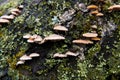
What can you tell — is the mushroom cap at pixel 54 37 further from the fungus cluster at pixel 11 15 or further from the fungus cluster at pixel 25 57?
the fungus cluster at pixel 11 15

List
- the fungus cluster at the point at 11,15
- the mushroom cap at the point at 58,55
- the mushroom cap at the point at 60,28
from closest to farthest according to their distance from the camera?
the mushroom cap at the point at 58,55 → the mushroom cap at the point at 60,28 → the fungus cluster at the point at 11,15

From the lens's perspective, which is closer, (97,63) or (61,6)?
(97,63)

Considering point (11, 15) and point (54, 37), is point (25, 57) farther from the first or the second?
point (11, 15)

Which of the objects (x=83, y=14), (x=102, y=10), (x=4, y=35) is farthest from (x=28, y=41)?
(x=102, y=10)

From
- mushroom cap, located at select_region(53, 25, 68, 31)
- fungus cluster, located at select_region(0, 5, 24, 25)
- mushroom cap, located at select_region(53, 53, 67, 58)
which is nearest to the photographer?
mushroom cap, located at select_region(53, 53, 67, 58)

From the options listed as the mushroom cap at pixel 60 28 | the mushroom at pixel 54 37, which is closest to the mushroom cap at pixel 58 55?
the mushroom at pixel 54 37

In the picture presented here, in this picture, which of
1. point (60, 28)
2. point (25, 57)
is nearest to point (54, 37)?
point (60, 28)

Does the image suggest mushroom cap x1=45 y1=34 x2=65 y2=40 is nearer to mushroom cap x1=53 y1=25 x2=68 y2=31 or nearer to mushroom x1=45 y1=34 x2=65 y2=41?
mushroom x1=45 y1=34 x2=65 y2=41

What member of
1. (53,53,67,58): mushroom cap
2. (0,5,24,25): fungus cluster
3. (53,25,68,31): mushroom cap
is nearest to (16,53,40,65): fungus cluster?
(53,53,67,58): mushroom cap

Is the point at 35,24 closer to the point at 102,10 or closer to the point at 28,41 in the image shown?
the point at 28,41

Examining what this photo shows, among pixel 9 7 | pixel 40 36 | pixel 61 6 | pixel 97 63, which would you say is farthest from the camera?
pixel 9 7

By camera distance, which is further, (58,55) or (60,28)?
(60,28)
